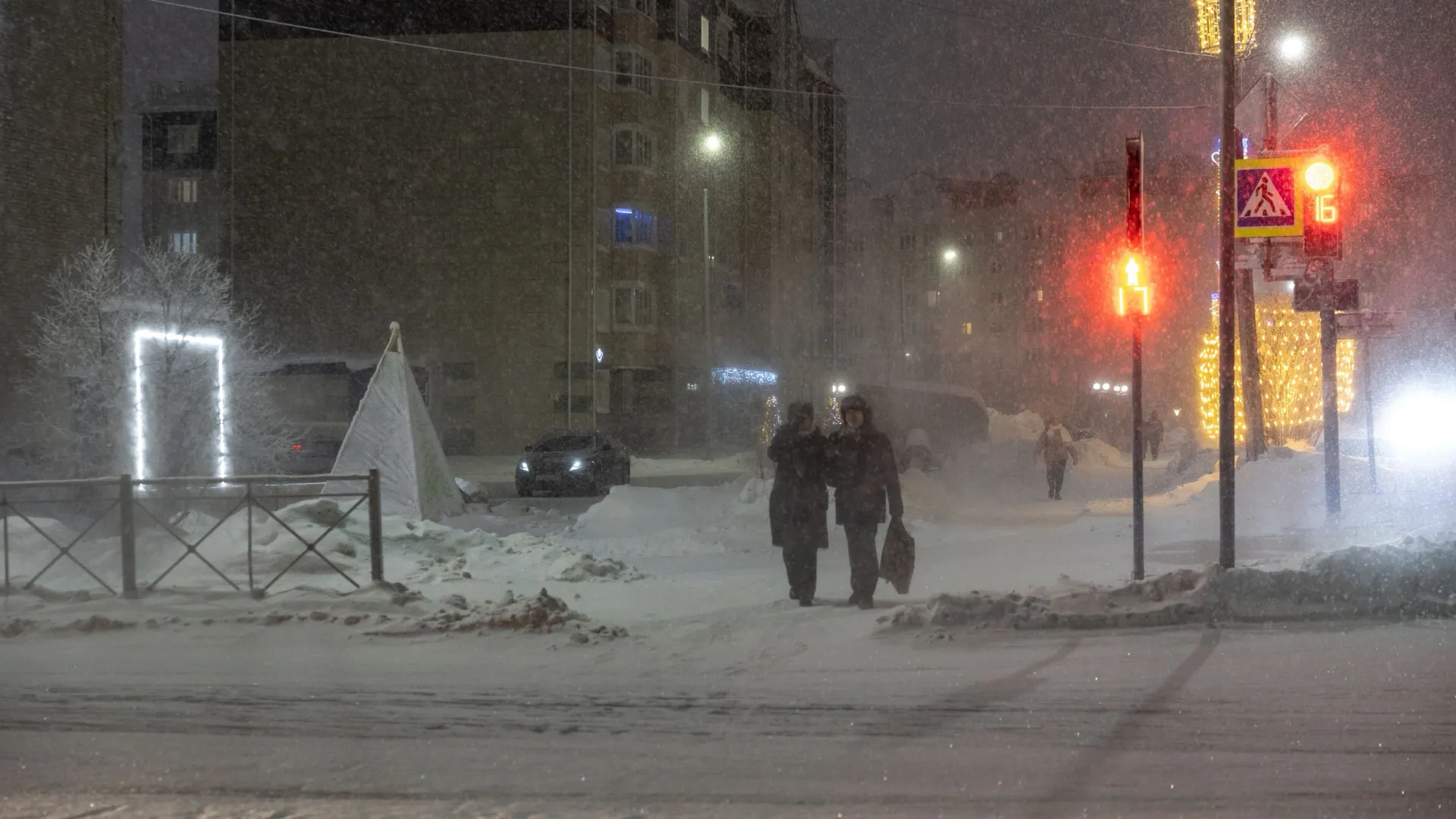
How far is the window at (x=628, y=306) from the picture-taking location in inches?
1540

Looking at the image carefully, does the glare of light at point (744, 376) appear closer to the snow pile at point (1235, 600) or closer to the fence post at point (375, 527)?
the fence post at point (375, 527)

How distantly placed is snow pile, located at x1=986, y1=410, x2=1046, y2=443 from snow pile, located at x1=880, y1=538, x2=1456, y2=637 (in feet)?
116

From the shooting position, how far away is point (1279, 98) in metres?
19.3

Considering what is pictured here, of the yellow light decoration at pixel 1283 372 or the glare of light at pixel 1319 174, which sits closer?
the glare of light at pixel 1319 174

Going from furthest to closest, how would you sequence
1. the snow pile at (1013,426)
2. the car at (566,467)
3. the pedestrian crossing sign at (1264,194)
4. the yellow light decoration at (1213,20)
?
the snow pile at (1013,426) < the car at (566,467) < the yellow light decoration at (1213,20) < the pedestrian crossing sign at (1264,194)

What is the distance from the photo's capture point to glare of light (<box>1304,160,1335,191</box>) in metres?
13.9

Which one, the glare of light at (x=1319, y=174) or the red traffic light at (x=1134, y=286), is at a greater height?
the glare of light at (x=1319, y=174)

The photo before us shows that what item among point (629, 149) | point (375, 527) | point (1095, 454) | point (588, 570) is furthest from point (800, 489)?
point (629, 149)

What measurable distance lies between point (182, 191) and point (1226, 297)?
64.5m

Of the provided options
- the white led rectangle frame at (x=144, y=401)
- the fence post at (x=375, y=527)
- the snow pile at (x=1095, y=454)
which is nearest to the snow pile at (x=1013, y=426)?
the snow pile at (x=1095, y=454)

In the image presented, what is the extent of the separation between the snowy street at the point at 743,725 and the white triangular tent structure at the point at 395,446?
767 cm

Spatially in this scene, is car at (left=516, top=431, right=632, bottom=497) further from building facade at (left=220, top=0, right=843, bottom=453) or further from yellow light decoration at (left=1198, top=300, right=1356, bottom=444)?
yellow light decoration at (left=1198, top=300, right=1356, bottom=444)

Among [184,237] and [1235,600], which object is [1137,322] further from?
[184,237]

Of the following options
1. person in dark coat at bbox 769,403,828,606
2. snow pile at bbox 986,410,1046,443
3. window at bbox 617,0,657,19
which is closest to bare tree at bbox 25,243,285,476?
person in dark coat at bbox 769,403,828,606
